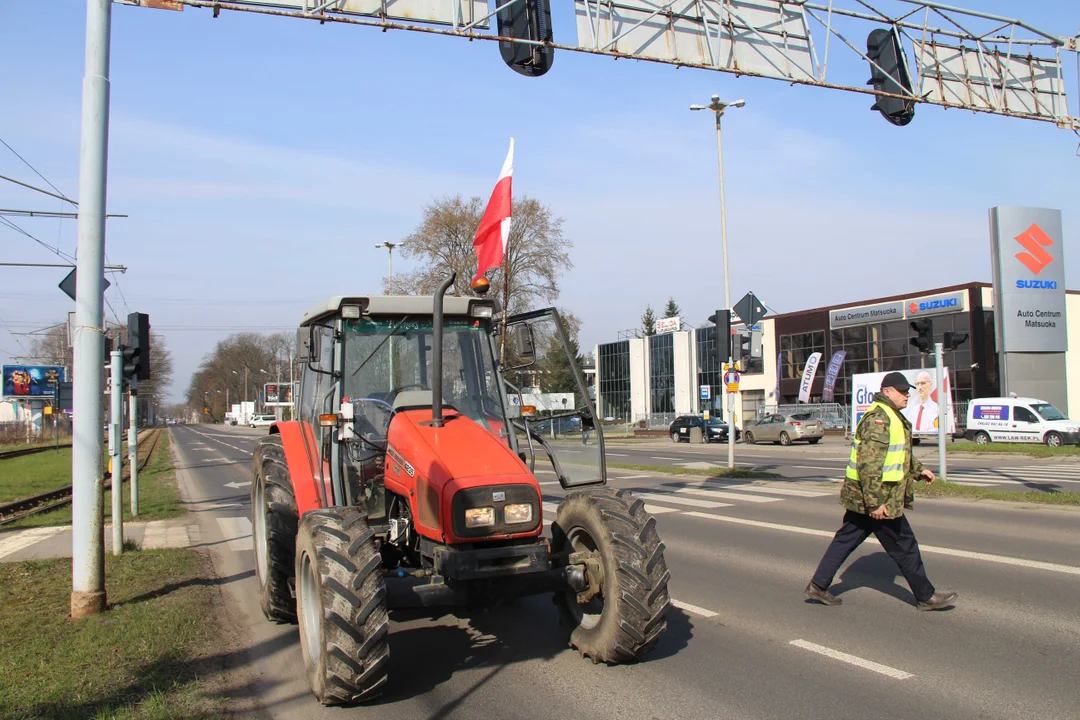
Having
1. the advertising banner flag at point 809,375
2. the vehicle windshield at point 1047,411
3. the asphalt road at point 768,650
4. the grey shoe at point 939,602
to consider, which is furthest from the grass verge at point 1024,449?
the grey shoe at point 939,602

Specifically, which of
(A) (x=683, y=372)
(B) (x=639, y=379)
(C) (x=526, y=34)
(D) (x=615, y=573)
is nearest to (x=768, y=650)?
(D) (x=615, y=573)

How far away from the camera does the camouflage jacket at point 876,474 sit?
653 cm

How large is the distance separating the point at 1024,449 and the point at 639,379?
42447mm

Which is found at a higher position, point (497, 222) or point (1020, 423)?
point (497, 222)

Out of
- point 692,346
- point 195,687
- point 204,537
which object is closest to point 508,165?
point 195,687

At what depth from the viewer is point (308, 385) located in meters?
7.12

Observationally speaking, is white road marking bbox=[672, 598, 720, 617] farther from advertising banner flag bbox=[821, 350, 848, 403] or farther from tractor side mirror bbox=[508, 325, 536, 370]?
advertising banner flag bbox=[821, 350, 848, 403]

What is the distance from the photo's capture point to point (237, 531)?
42.3 ft

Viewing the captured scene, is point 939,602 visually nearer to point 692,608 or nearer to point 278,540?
point 692,608

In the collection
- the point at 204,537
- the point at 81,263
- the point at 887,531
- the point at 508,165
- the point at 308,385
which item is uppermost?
the point at 508,165

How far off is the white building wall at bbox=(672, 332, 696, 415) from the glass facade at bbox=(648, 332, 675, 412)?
20.2 inches

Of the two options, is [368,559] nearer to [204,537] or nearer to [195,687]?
[195,687]

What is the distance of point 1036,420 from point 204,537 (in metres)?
28.7

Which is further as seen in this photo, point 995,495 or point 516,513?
point 995,495
